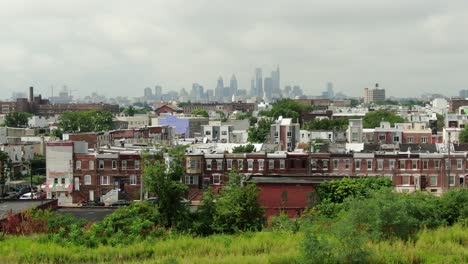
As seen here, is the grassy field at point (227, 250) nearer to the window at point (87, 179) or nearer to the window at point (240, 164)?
the window at point (240, 164)

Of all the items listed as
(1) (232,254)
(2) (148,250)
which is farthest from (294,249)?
(2) (148,250)

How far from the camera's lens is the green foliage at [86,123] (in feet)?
333

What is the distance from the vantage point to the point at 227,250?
18547mm

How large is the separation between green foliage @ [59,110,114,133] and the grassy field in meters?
80.6

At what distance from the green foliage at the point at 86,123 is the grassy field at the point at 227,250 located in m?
80.6

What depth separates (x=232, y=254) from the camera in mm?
17906

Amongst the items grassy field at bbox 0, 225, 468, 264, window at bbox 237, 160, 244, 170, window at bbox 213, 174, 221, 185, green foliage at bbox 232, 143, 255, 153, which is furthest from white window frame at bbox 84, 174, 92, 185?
grassy field at bbox 0, 225, 468, 264

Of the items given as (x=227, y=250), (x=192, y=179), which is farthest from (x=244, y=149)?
(x=227, y=250)

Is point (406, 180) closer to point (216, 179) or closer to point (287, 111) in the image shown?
point (216, 179)

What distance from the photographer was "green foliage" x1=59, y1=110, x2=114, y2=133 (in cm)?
10162

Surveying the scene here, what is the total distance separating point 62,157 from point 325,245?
34.9 meters

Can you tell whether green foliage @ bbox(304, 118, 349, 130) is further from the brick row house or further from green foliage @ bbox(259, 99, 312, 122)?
the brick row house

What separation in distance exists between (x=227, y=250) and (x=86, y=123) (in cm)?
9086

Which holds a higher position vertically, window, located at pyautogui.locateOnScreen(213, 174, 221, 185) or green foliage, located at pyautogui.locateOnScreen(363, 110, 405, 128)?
green foliage, located at pyautogui.locateOnScreen(363, 110, 405, 128)
